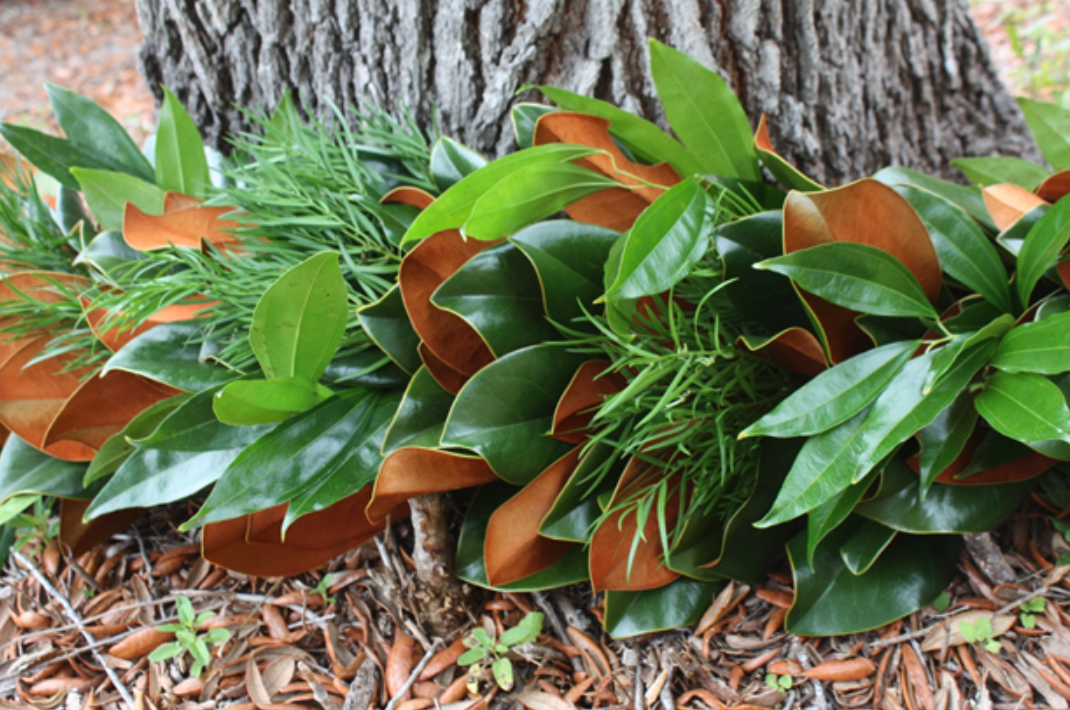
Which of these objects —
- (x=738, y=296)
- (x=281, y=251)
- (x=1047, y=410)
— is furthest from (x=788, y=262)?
(x=281, y=251)

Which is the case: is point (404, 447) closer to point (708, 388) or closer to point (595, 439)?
point (595, 439)

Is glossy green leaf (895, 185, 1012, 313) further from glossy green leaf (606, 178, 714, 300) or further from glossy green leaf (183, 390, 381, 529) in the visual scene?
glossy green leaf (183, 390, 381, 529)

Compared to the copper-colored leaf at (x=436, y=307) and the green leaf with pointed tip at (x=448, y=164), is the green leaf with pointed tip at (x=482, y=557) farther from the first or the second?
the green leaf with pointed tip at (x=448, y=164)

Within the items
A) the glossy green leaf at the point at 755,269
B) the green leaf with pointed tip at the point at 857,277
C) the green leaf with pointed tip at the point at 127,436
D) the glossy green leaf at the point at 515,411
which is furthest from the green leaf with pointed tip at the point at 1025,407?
the green leaf with pointed tip at the point at 127,436

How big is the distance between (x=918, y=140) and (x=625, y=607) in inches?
40.0

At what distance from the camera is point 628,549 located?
0.97m

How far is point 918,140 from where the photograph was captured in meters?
1.45

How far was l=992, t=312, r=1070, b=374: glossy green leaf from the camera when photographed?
2.51 ft

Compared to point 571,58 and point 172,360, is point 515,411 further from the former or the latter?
point 571,58

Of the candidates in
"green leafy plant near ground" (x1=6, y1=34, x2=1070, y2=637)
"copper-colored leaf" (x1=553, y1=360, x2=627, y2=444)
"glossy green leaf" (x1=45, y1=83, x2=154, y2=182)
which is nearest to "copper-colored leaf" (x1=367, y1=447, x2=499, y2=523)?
"green leafy plant near ground" (x1=6, y1=34, x2=1070, y2=637)

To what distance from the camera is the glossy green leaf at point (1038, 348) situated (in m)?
0.77

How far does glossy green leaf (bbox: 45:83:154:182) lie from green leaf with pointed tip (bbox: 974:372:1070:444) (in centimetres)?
126

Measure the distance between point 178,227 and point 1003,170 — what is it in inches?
48.0

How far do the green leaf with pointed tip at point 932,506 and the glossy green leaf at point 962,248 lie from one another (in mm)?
222
